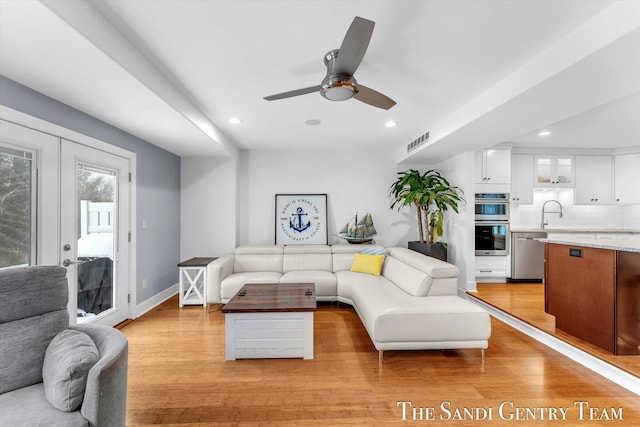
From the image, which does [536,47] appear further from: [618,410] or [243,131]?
[243,131]

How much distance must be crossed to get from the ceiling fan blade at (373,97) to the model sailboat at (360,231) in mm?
2876

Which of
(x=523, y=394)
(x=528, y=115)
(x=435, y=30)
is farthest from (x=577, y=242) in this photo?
(x=435, y=30)

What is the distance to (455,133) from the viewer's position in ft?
10.9

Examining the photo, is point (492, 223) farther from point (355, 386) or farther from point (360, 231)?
point (355, 386)

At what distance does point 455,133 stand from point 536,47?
54.2 inches

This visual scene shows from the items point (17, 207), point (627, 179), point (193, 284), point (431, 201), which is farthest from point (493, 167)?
point (17, 207)

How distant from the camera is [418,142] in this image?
4.21 metres

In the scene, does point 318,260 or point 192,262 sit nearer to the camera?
point 192,262

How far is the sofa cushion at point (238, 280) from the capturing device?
148 inches

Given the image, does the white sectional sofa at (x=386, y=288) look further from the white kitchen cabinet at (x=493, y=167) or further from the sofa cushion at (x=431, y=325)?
the white kitchen cabinet at (x=493, y=167)

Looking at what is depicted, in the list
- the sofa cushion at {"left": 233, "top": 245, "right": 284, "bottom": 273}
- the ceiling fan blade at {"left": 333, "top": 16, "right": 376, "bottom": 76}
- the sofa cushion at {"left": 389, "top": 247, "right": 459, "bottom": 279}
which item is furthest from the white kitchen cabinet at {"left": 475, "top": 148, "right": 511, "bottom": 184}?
the ceiling fan blade at {"left": 333, "top": 16, "right": 376, "bottom": 76}

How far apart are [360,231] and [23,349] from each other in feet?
13.5

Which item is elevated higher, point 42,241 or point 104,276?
point 42,241

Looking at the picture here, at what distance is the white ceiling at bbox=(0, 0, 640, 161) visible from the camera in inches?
63.0
